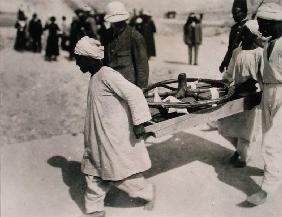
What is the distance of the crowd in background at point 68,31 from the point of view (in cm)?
1625

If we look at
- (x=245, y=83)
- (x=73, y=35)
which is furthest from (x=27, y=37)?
(x=245, y=83)

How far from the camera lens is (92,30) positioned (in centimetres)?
1627

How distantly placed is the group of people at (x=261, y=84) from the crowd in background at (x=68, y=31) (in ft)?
35.5

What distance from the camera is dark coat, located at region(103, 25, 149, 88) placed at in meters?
5.35

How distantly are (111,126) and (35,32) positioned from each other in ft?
46.1

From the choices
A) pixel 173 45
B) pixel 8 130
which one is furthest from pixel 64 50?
pixel 8 130

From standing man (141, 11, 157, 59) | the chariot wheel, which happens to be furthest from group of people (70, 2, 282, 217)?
standing man (141, 11, 157, 59)

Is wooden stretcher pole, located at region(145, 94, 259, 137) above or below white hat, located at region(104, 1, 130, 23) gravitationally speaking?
→ below

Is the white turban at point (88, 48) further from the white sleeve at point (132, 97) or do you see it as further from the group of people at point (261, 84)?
the group of people at point (261, 84)

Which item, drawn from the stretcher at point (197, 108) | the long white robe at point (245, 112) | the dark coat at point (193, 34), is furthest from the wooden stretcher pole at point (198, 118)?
the dark coat at point (193, 34)

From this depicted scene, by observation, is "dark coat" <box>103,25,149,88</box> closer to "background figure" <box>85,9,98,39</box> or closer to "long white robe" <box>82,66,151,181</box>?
"long white robe" <box>82,66,151,181</box>

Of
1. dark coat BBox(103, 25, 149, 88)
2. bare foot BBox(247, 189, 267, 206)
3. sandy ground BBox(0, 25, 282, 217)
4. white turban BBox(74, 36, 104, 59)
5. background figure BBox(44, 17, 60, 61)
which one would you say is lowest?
sandy ground BBox(0, 25, 282, 217)

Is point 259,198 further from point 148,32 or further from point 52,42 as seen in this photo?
point 148,32

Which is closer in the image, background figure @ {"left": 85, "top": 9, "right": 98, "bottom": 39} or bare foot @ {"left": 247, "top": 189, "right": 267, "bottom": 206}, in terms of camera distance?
bare foot @ {"left": 247, "top": 189, "right": 267, "bottom": 206}
